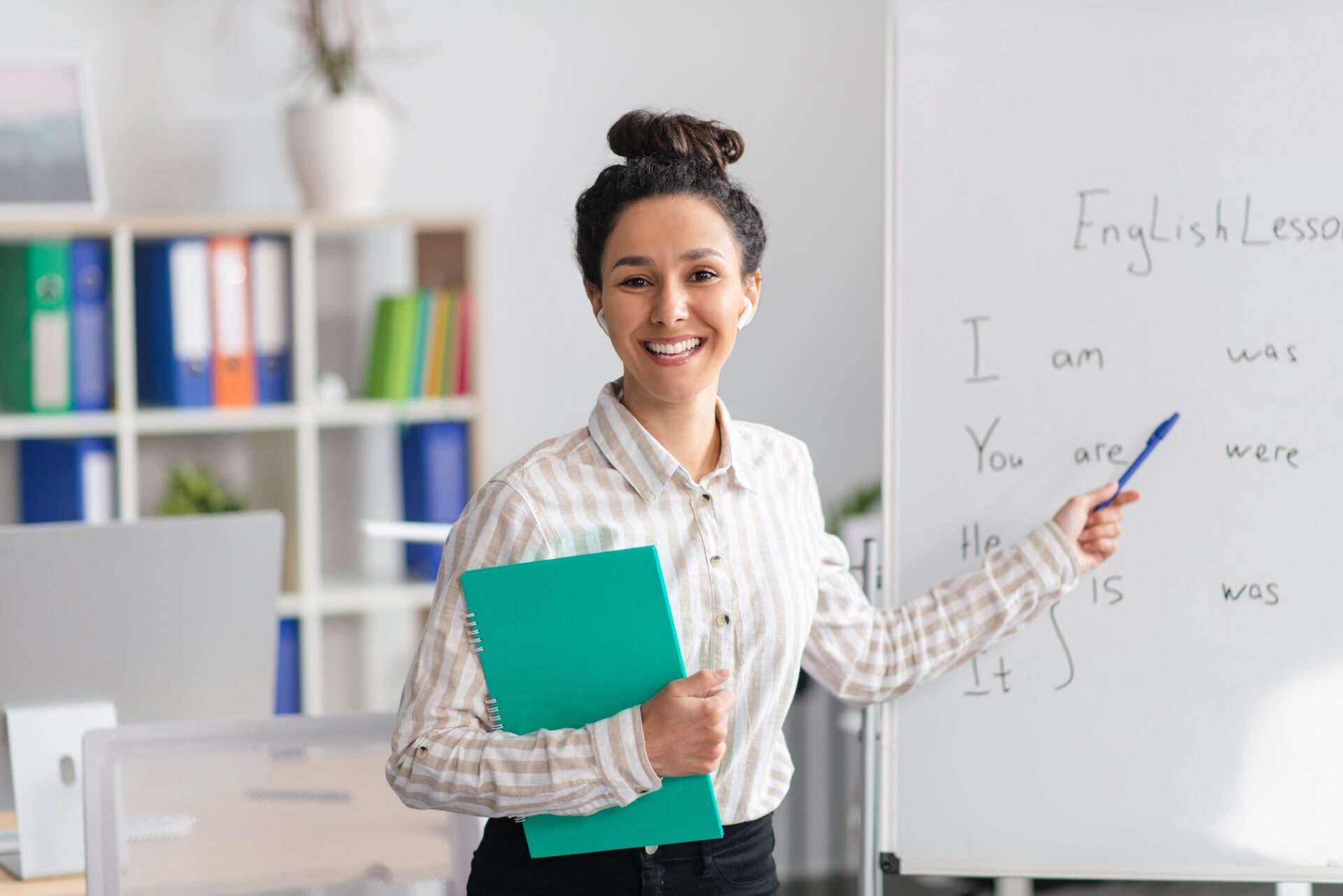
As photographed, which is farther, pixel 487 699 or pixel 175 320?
pixel 175 320

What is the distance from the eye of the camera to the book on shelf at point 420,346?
2.88 m

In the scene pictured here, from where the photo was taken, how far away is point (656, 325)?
125 centimetres

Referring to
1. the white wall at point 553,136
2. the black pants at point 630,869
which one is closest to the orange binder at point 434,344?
the white wall at point 553,136

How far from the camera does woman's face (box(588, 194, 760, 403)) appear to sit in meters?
1.25

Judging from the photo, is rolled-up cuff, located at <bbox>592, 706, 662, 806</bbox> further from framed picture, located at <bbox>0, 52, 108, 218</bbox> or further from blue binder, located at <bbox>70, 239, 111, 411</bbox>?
framed picture, located at <bbox>0, 52, 108, 218</bbox>

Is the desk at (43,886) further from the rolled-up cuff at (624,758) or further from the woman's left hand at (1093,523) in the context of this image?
the woman's left hand at (1093,523)

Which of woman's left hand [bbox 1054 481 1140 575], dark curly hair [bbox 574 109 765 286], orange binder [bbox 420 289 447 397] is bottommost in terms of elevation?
woman's left hand [bbox 1054 481 1140 575]

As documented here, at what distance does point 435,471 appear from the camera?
2906mm

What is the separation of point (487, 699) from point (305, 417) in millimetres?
1683

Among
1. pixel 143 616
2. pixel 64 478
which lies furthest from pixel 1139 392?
pixel 64 478

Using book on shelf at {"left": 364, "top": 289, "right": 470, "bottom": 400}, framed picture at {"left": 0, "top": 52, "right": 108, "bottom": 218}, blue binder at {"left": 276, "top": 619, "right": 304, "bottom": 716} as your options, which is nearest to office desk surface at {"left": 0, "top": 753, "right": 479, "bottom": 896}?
blue binder at {"left": 276, "top": 619, "right": 304, "bottom": 716}

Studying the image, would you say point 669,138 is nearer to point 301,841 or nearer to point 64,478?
point 301,841

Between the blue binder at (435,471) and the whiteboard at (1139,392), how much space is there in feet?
4.92

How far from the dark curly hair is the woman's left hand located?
0.50m
